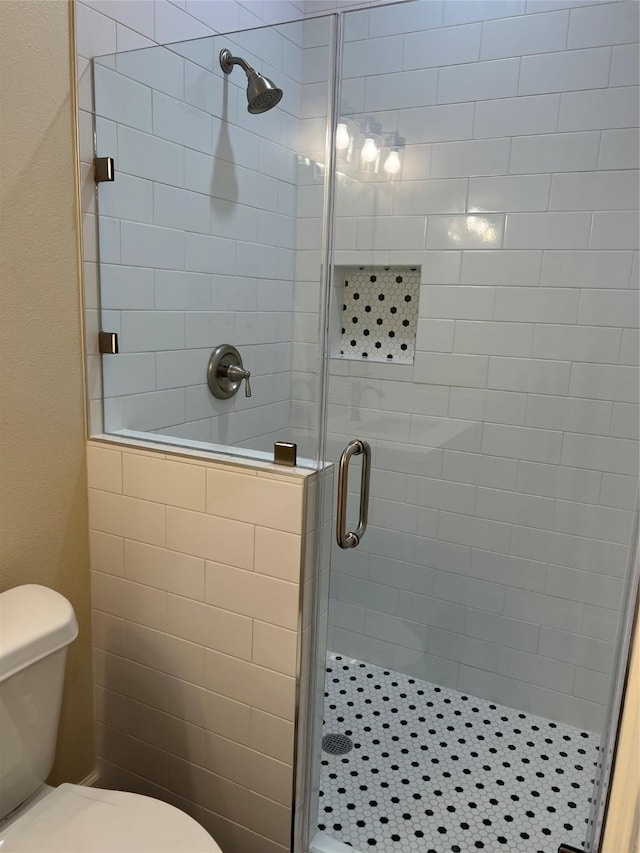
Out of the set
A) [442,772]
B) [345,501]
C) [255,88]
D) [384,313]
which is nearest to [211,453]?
[345,501]

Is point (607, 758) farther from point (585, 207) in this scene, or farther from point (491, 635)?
point (585, 207)

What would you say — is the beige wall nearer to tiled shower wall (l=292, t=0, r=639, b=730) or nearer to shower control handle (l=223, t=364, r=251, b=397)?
shower control handle (l=223, t=364, r=251, b=397)

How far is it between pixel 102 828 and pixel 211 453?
0.83 m

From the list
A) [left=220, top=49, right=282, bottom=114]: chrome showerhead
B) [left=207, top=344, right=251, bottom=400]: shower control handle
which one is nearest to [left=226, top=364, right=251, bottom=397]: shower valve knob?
[left=207, top=344, right=251, bottom=400]: shower control handle

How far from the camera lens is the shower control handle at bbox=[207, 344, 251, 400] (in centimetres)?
191

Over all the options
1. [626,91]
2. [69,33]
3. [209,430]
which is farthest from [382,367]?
[69,33]

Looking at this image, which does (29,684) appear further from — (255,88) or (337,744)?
(255,88)

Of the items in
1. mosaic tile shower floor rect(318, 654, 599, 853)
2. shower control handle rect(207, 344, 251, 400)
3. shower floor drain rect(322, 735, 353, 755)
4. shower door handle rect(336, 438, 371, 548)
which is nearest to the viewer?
shower door handle rect(336, 438, 371, 548)

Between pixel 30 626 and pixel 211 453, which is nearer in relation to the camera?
pixel 30 626

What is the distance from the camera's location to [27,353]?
1.52m

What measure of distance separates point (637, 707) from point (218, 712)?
1.30 meters

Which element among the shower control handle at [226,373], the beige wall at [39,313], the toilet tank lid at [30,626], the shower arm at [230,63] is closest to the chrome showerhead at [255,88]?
the shower arm at [230,63]

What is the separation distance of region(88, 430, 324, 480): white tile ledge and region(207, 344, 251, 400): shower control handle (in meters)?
0.24

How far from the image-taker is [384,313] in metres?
2.24
